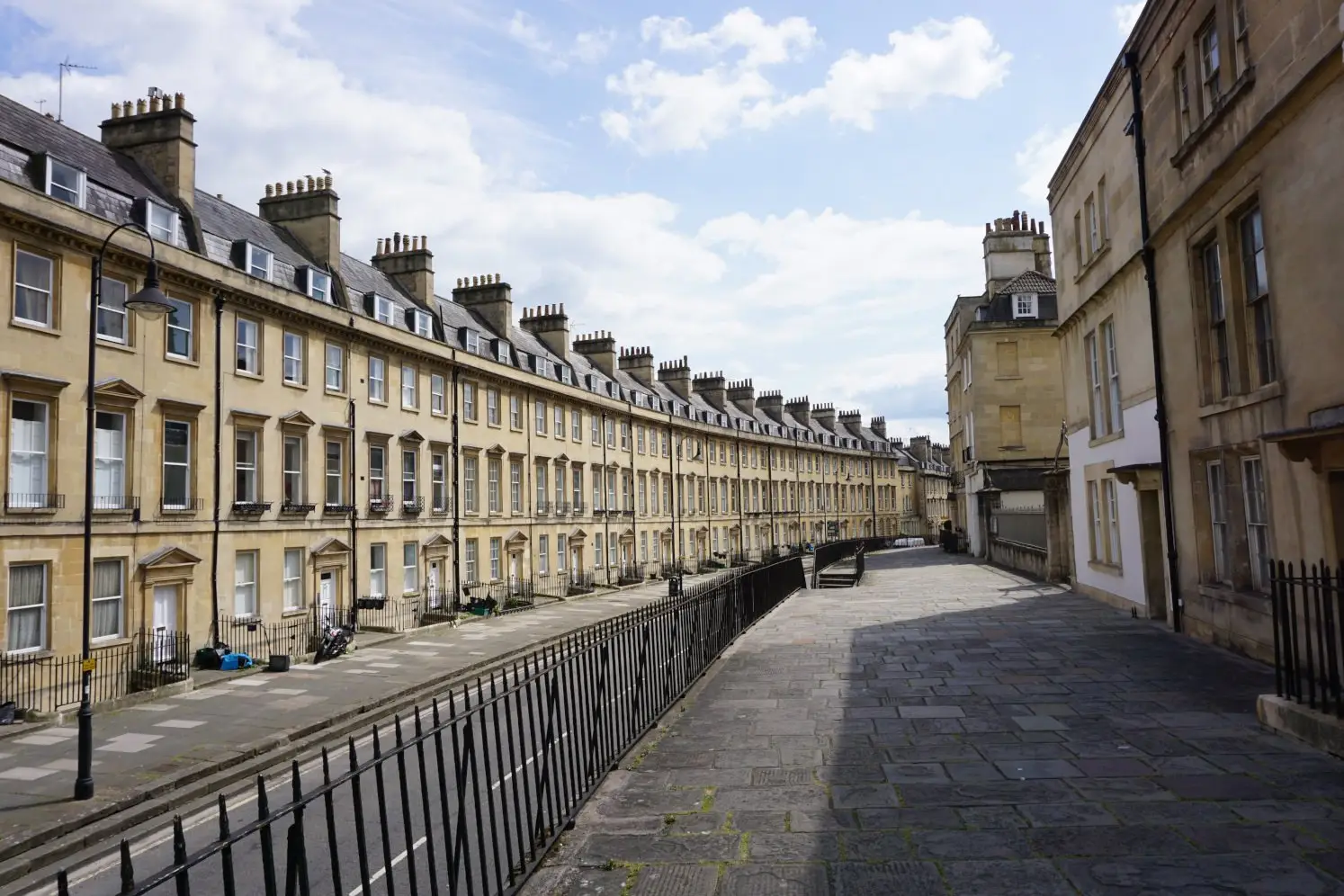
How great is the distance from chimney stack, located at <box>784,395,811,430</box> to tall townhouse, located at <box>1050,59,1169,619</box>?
64.6m

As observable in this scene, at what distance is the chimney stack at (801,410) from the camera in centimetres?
8688

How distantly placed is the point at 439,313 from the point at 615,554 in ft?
58.3

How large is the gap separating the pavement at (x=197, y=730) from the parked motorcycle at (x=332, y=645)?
0.26 m

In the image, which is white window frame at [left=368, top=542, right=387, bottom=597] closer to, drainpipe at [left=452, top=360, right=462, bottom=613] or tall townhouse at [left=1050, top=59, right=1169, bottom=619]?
drainpipe at [left=452, top=360, right=462, bottom=613]

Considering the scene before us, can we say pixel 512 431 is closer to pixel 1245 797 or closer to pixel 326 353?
pixel 326 353

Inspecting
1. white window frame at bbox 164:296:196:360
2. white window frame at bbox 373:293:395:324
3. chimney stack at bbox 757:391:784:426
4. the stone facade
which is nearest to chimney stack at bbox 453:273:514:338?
white window frame at bbox 373:293:395:324

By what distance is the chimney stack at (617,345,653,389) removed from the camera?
60.8 m

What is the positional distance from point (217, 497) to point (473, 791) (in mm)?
18780

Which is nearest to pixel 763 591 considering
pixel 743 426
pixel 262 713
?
pixel 262 713

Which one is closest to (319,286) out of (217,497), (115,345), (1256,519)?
(217,497)

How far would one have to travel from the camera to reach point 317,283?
27312 millimetres

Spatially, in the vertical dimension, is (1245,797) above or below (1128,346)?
below

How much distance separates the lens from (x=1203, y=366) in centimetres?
1269

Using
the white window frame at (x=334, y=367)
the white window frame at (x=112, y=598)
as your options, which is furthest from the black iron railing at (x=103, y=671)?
the white window frame at (x=334, y=367)
